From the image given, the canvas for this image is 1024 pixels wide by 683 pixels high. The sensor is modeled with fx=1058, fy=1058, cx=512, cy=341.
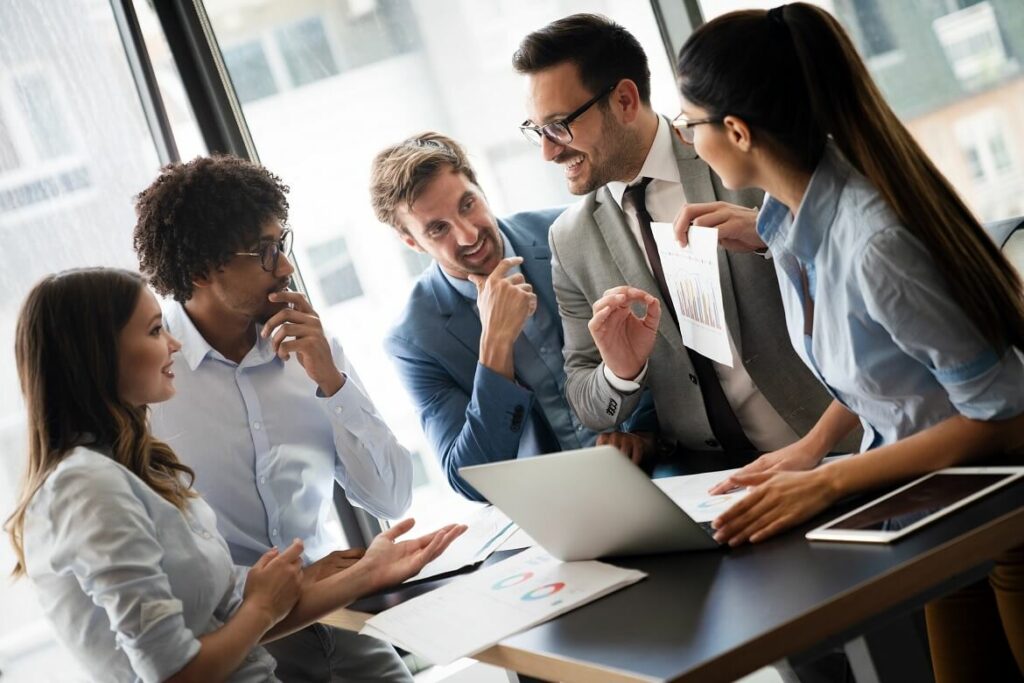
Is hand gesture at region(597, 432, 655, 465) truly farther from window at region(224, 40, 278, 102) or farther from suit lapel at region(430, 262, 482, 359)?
window at region(224, 40, 278, 102)

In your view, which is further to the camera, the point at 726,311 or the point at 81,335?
the point at 726,311

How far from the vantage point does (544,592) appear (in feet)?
5.09

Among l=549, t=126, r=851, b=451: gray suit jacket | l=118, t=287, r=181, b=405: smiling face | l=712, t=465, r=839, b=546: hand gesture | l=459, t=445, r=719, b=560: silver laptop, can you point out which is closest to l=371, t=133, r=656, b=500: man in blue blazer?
l=549, t=126, r=851, b=451: gray suit jacket

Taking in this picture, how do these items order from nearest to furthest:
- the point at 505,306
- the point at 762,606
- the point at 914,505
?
the point at 762,606
the point at 914,505
the point at 505,306

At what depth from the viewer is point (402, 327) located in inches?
113

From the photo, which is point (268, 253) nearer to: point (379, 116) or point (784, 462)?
point (379, 116)

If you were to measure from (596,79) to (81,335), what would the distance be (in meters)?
1.25

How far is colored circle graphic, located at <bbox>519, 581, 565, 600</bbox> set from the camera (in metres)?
1.54

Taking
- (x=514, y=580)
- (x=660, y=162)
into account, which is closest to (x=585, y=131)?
(x=660, y=162)

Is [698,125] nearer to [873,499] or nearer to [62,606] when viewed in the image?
[873,499]

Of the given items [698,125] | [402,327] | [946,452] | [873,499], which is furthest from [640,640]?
[402,327]

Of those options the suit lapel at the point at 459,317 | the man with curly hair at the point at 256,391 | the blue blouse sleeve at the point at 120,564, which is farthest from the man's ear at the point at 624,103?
the blue blouse sleeve at the point at 120,564

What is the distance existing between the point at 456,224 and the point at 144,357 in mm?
1005

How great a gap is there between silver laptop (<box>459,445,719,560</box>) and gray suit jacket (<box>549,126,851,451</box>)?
2.21 feet
